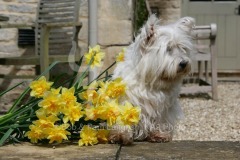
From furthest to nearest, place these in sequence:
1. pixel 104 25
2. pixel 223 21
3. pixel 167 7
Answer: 1. pixel 223 21
2. pixel 167 7
3. pixel 104 25

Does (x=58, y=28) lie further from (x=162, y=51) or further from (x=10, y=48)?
(x=162, y=51)

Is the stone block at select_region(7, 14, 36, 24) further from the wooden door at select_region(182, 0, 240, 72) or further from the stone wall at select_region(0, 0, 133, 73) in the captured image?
the wooden door at select_region(182, 0, 240, 72)

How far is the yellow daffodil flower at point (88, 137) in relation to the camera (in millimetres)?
2812

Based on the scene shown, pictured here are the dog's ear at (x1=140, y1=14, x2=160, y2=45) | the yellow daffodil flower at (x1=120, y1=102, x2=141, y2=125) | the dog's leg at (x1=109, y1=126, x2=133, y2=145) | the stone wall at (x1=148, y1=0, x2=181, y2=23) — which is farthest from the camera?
the stone wall at (x1=148, y1=0, x2=181, y2=23)

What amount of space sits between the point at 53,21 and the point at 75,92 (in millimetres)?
3251

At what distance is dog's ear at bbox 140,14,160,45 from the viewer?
9.73 feet

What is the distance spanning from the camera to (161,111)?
3.00m

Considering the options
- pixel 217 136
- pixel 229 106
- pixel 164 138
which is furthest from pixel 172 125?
pixel 229 106

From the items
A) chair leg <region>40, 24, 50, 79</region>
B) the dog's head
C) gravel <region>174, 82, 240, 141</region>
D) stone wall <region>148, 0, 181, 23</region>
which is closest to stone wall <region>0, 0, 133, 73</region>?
chair leg <region>40, 24, 50, 79</region>

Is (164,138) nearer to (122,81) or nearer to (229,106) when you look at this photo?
(122,81)

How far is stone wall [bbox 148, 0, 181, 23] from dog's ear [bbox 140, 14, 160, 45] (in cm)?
680

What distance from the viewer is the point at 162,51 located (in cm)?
294

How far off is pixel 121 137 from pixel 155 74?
0.36 metres

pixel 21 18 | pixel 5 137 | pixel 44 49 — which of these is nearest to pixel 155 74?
pixel 5 137
